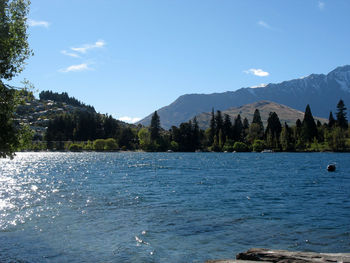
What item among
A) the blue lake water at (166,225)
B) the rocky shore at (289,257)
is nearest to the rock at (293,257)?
the rocky shore at (289,257)

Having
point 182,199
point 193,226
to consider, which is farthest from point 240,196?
point 193,226

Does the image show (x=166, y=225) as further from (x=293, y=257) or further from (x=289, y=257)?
(x=293, y=257)

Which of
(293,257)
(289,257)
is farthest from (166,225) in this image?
(293,257)

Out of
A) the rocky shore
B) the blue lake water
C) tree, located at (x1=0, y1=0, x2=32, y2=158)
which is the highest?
tree, located at (x1=0, y1=0, x2=32, y2=158)

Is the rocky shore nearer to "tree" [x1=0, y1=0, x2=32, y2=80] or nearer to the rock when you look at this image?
the rock

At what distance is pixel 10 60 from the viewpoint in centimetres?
2080

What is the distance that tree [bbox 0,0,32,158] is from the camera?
20.1 m

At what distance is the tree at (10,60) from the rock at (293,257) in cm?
1620

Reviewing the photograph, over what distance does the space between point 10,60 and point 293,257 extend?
2015cm

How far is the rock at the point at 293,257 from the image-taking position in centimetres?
1084

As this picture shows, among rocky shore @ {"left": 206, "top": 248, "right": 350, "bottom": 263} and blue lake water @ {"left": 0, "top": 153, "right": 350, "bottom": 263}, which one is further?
blue lake water @ {"left": 0, "top": 153, "right": 350, "bottom": 263}

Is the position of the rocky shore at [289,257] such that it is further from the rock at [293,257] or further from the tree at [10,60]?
the tree at [10,60]

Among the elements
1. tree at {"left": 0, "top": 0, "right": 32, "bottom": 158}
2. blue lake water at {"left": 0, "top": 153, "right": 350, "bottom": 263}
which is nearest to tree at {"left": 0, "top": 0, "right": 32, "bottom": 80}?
tree at {"left": 0, "top": 0, "right": 32, "bottom": 158}

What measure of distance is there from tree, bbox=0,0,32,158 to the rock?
16.2 metres
